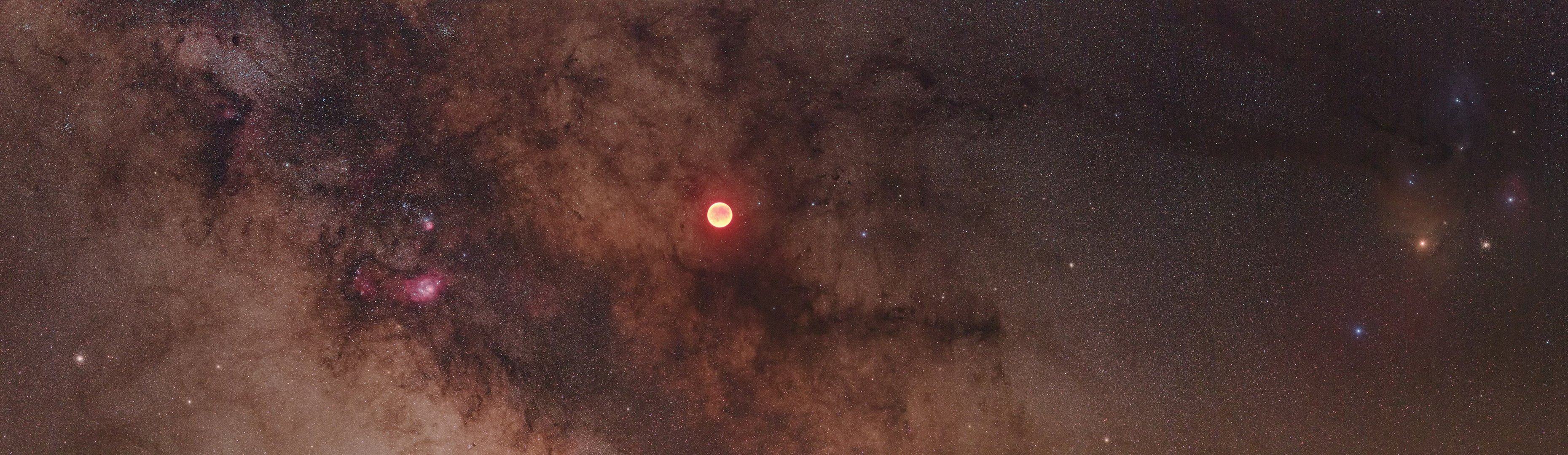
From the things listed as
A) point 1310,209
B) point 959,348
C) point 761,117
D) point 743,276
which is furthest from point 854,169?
point 1310,209

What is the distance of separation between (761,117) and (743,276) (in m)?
0.98

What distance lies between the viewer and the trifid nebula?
3.72 meters

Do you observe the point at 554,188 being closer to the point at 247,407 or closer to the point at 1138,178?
the point at 247,407

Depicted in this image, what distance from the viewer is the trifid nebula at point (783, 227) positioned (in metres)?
3.72

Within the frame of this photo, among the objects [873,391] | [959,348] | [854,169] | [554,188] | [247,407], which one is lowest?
[247,407]

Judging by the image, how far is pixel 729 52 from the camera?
150 inches

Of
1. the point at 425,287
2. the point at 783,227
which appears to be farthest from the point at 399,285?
Result: the point at 783,227

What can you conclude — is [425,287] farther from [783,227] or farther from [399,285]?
[783,227]

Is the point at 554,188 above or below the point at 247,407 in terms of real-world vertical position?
above

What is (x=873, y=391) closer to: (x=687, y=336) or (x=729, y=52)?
(x=687, y=336)

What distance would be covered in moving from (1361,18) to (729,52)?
13.1 feet

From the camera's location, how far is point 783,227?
12.6ft

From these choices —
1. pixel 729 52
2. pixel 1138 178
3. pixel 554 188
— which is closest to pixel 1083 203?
pixel 1138 178

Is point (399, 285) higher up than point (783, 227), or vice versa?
point (783, 227)
